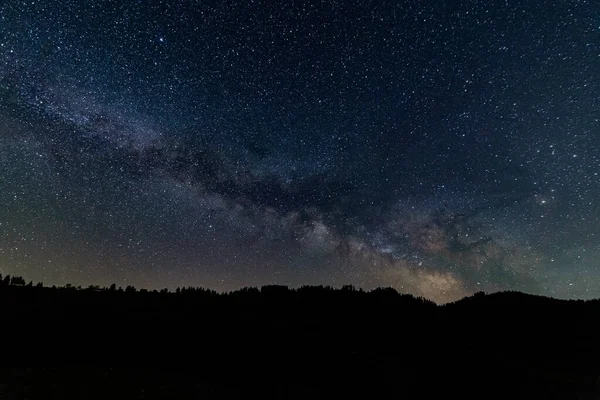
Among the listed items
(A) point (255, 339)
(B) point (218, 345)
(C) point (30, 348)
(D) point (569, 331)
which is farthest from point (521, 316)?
(C) point (30, 348)

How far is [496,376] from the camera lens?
18.7m

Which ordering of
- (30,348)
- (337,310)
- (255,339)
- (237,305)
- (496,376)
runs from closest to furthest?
1. (30,348)
2. (496,376)
3. (255,339)
4. (237,305)
5. (337,310)

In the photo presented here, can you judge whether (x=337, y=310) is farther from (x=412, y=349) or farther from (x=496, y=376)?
(x=496, y=376)

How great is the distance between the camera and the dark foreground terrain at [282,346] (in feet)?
51.8

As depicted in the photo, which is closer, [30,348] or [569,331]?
[30,348]

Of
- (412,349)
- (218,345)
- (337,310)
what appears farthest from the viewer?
(337,310)

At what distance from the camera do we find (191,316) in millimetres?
22594

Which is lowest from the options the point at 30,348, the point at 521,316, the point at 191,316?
the point at 30,348

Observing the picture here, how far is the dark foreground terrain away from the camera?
15789mm

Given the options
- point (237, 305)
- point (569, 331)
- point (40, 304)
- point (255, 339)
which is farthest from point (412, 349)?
point (40, 304)

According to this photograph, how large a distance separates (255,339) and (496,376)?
45.1 ft

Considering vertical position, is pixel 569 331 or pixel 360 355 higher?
pixel 569 331

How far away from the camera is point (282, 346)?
68.3 feet

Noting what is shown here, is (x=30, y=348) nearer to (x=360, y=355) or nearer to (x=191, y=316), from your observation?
(x=191, y=316)
